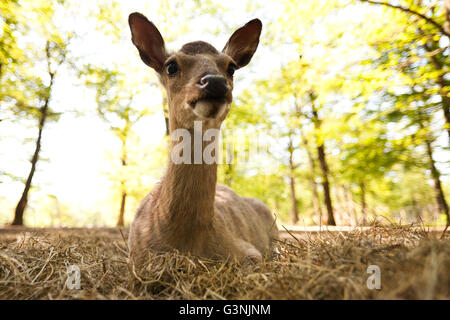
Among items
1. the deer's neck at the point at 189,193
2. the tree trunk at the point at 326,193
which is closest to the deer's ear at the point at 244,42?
the deer's neck at the point at 189,193

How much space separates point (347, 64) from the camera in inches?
208

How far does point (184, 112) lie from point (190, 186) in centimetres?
76

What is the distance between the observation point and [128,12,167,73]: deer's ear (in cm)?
318

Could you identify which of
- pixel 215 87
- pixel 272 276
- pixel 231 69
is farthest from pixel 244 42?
pixel 272 276

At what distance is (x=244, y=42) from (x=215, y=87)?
1765mm

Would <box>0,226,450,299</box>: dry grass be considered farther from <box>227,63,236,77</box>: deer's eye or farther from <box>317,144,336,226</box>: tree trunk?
<box>317,144,336,226</box>: tree trunk

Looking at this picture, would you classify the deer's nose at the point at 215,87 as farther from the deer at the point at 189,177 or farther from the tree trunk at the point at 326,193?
the tree trunk at the point at 326,193

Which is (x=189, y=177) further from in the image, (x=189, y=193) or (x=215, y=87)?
(x=215, y=87)

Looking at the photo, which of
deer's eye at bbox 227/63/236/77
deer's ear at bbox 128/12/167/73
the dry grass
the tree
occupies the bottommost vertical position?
the dry grass

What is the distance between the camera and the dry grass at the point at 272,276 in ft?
4.15

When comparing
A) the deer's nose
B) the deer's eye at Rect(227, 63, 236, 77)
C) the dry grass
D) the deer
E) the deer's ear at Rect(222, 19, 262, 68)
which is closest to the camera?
the dry grass

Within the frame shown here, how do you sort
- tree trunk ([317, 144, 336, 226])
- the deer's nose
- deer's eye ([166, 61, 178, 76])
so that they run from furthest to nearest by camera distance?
tree trunk ([317, 144, 336, 226]), deer's eye ([166, 61, 178, 76]), the deer's nose

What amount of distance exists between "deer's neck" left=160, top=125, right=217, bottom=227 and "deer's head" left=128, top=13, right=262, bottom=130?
1.02ft

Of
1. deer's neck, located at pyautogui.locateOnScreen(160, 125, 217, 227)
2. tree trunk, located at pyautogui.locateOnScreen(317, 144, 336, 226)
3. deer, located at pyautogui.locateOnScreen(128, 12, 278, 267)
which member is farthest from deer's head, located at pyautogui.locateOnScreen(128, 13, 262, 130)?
tree trunk, located at pyautogui.locateOnScreen(317, 144, 336, 226)
